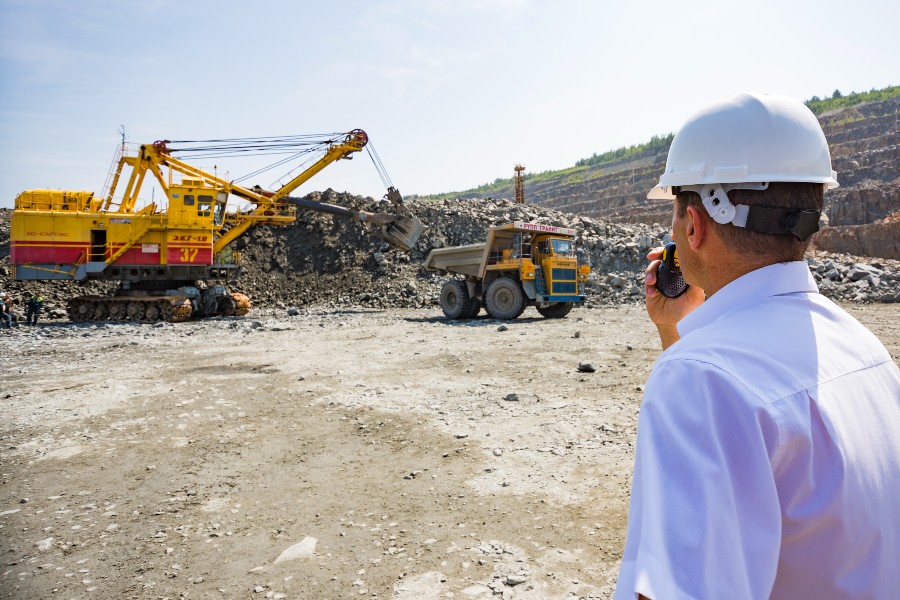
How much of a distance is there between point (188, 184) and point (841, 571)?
21969 millimetres

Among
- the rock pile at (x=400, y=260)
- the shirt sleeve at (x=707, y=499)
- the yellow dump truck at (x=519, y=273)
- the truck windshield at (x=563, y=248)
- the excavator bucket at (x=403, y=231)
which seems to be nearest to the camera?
the shirt sleeve at (x=707, y=499)

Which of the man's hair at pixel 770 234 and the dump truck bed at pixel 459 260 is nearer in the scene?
the man's hair at pixel 770 234

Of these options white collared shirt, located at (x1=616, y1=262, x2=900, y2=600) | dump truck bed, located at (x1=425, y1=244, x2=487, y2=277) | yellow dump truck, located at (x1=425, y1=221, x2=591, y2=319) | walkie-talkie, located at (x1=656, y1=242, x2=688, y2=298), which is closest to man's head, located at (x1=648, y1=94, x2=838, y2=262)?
white collared shirt, located at (x1=616, y1=262, x2=900, y2=600)

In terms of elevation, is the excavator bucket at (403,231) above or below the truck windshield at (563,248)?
above

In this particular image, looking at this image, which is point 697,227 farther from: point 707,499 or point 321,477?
point 321,477

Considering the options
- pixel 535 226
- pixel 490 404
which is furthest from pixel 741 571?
pixel 535 226

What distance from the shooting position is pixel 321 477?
4.93 meters

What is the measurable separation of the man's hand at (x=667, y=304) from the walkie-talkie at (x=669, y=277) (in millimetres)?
16

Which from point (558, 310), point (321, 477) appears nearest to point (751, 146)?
point (321, 477)

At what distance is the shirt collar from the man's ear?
0.15m

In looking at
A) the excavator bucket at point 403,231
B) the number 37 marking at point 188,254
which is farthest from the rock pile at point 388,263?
the number 37 marking at point 188,254

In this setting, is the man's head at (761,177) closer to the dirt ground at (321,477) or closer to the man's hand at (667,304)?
the man's hand at (667,304)

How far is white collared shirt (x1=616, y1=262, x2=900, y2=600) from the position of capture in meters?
0.88

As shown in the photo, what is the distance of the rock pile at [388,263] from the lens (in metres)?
22.6
